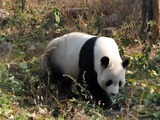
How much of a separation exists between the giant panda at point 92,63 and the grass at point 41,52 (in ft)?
0.76

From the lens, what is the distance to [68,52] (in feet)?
21.9

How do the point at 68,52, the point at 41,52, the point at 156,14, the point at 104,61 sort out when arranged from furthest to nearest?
the point at 156,14 → the point at 41,52 → the point at 68,52 → the point at 104,61

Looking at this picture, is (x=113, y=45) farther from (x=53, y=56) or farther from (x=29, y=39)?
(x=29, y=39)

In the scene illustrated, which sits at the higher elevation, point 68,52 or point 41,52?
point 68,52

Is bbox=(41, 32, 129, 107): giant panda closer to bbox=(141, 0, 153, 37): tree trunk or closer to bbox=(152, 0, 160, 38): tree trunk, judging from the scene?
bbox=(141, 0, 153, 37): tree trunk

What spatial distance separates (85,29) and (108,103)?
3.87 meters

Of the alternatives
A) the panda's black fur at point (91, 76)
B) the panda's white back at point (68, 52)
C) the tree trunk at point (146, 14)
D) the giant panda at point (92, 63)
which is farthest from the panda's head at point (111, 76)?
the tree trunk at point (146, 14)

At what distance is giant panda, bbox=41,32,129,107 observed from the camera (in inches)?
229

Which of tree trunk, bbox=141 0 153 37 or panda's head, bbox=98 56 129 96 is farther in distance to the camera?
tree trunk, bbox=141 0 153 37

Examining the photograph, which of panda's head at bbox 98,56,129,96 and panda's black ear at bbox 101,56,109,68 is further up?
panda's black ear at bbox 101,56,109,68

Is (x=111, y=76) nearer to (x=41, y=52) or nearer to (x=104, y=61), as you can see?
(x=104, y=61)

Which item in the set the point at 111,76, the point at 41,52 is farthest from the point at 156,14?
the point at 111,76

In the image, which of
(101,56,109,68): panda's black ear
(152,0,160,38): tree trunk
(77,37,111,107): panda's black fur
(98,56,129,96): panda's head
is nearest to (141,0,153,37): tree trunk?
(152,0,160,38): tree trunk

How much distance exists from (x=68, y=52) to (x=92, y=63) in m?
0.79
